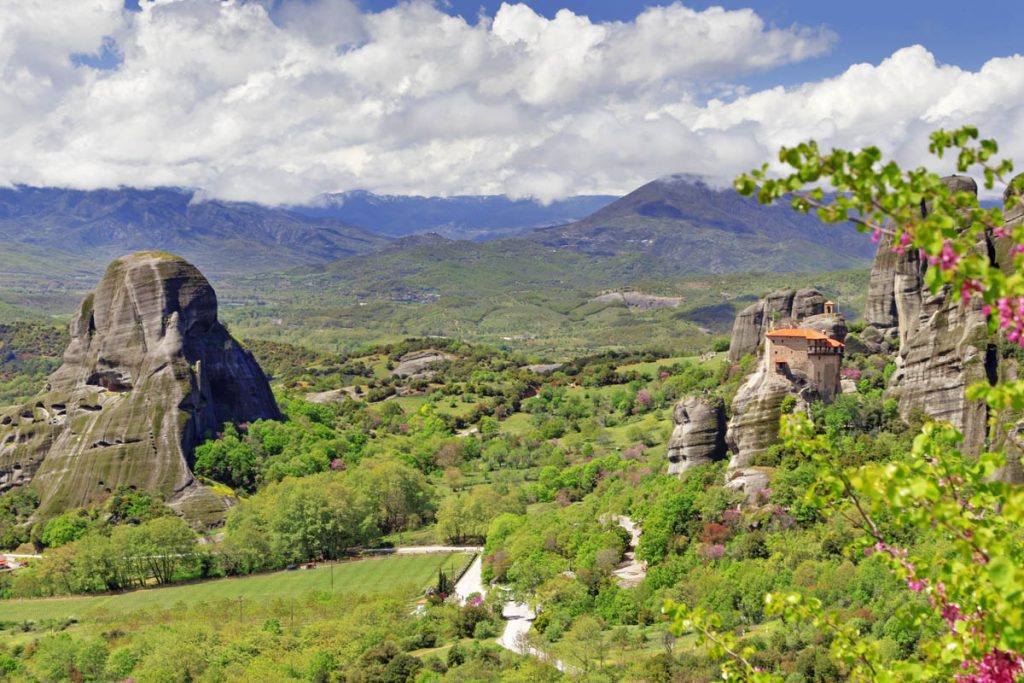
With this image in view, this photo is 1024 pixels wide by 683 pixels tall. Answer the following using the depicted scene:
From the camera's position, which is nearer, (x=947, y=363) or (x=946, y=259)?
(x=946, y=259)

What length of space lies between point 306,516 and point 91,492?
23.5 metres

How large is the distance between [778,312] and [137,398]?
219ft

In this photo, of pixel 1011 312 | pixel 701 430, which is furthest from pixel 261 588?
pixel 1011 312

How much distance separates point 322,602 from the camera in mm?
62875

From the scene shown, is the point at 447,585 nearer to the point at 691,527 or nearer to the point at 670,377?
the point at 691,527

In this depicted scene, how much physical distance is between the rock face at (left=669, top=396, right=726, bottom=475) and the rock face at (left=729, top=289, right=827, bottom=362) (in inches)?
1067

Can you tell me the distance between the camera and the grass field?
65438mm

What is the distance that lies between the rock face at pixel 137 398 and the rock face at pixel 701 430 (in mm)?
45663

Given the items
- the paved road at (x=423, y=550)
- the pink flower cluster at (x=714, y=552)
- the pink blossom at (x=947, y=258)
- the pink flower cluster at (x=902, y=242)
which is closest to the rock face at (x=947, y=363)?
the pink flower cluster at (x=714, y=552)

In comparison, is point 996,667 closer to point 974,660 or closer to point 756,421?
point 974,660

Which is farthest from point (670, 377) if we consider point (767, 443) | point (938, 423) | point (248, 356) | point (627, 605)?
point (938, 423)

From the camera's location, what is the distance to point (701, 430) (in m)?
67.4

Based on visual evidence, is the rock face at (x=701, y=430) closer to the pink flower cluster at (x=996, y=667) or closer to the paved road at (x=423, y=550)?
the paved road at (x=423, y=550)

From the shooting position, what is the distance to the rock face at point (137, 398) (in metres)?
87.3
